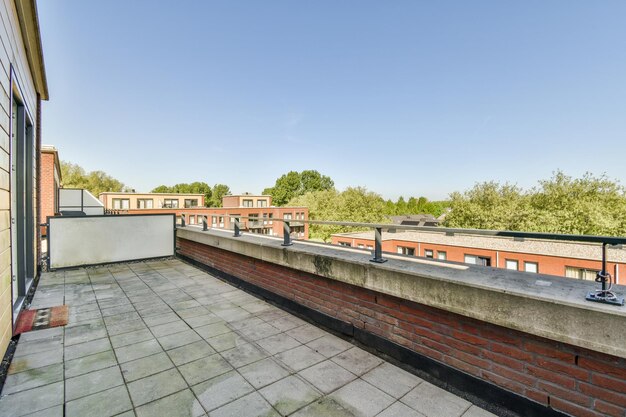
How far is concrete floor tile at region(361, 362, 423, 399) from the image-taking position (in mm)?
2463

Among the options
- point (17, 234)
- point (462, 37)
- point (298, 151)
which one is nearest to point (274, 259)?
point (17, 234)

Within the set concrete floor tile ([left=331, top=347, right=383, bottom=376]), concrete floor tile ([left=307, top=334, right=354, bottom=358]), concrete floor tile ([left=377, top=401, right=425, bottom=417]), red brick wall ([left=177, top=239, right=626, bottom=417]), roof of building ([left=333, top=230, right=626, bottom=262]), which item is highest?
red brick wall ([left=177, top=239, right=626, bottom=417])

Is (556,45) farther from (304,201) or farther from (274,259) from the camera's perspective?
(304,201)

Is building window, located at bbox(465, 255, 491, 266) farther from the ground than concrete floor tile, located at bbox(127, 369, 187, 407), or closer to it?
closer to it

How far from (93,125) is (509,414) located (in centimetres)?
3258

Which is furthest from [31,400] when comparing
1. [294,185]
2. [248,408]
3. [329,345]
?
[294,185]

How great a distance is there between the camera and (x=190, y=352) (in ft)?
10.4

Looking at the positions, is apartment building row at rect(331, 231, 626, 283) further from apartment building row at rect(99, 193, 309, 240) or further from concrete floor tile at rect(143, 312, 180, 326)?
apartment building row at rect(99, 193, 309, 240)

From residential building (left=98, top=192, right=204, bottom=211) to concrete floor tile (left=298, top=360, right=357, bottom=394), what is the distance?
4256cm

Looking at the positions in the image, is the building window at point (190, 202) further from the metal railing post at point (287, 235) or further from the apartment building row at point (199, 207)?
the metal railing post at point (287, 235)

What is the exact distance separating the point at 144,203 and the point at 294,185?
1775 inches

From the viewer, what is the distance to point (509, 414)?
2.10 metres

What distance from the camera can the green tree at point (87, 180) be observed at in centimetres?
4338

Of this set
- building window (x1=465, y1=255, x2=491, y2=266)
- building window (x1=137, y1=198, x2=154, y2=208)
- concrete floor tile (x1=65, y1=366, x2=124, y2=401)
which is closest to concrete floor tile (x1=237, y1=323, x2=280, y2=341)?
concrete floor tile (x1=65, y1=366, x2=124, y2=401)
